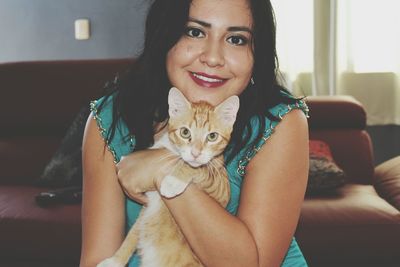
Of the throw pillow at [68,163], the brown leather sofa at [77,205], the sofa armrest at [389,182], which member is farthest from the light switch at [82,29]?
the sofa armrest at [389,182]

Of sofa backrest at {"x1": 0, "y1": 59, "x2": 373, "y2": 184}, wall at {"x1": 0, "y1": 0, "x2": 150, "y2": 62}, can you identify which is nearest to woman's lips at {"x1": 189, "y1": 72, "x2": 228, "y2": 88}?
sofa backrest at {"x1": 0, "y1": 59, "x2": 373, "y2": 184}

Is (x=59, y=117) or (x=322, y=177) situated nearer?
(x=322, y=177)

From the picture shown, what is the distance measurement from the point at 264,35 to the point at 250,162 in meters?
0.28

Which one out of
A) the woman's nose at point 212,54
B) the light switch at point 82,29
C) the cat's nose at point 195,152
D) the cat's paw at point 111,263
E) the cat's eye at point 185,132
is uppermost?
the light switch at point 82,29

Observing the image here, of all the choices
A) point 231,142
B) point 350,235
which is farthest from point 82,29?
point 231,142

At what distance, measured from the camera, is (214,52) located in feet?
3.45

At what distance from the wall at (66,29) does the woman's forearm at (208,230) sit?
2.71m

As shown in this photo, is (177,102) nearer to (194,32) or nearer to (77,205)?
(194,32)

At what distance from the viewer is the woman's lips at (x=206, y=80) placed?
108 centimetres

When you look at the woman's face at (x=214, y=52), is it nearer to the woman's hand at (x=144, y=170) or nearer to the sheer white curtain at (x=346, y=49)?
the woman's hand at (x=144, y=170)

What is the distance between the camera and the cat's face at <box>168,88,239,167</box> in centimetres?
106

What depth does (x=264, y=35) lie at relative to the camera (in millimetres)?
1157

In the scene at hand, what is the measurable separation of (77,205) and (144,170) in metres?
1.30

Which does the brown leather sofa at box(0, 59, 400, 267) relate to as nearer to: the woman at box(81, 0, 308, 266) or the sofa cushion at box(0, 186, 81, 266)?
the sofa cushion at box(0, 186, 81, 266)
